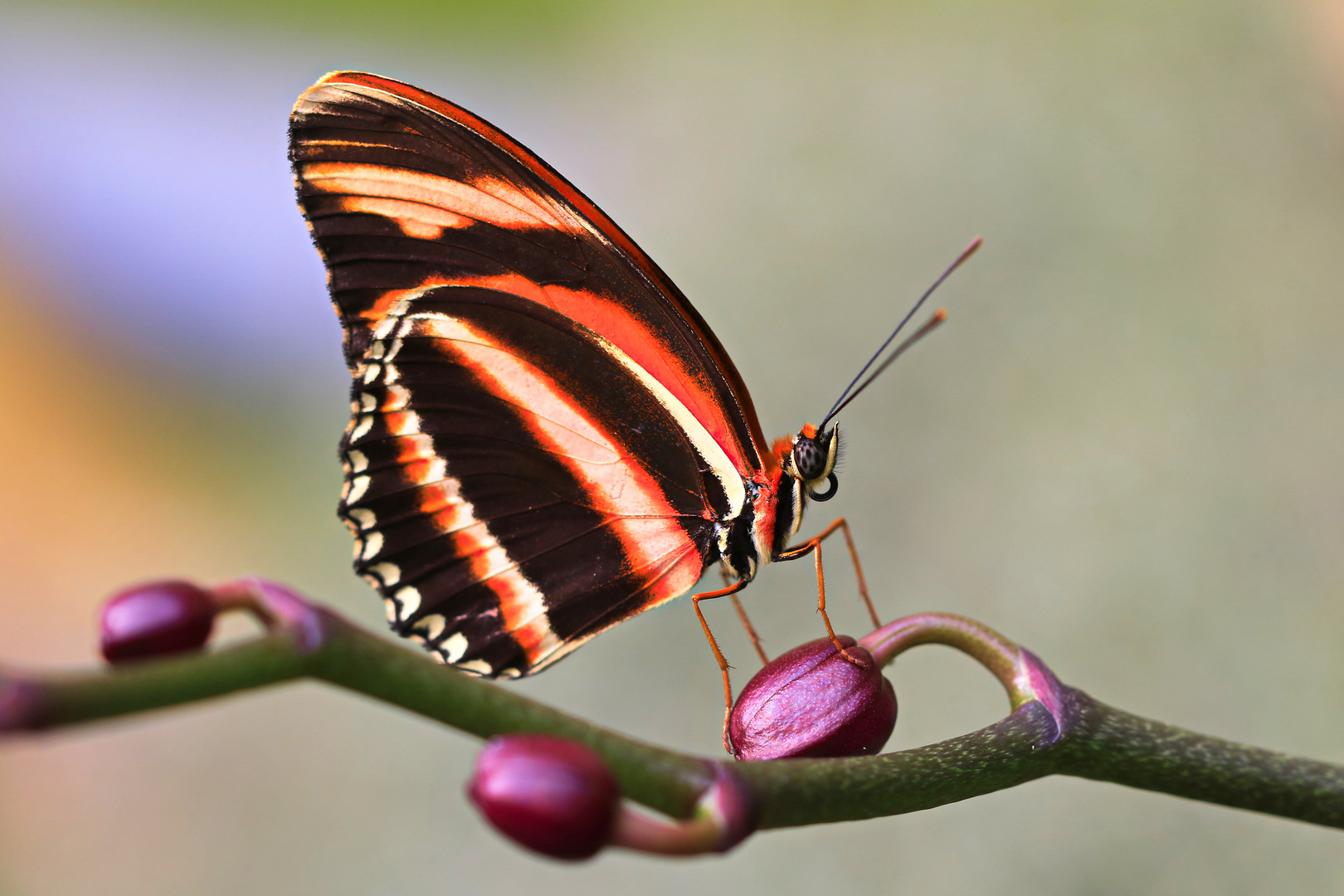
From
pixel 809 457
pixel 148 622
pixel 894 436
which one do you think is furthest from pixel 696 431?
pixel 894 436

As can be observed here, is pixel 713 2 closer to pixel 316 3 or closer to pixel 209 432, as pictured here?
pixel 316 3

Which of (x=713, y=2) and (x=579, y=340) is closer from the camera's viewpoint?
(x=579, y=340)

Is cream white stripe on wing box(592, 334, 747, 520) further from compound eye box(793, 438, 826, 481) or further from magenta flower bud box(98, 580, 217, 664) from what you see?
magenta flower bud box(98, 580, 217, 664)

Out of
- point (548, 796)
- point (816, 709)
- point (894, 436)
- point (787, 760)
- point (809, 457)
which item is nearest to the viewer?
point (548, 796)

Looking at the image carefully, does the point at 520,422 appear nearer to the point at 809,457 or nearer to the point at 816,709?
the point at 809,457

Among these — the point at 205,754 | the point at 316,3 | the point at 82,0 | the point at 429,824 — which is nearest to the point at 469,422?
the point at 429,824
